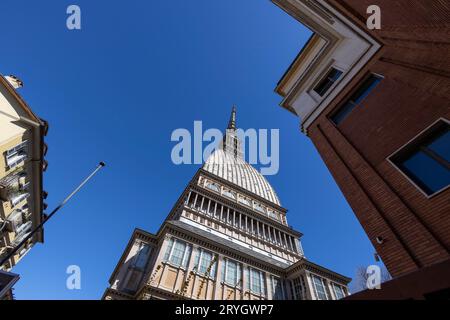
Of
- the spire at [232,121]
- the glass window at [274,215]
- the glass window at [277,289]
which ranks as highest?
the spire at [232,121]

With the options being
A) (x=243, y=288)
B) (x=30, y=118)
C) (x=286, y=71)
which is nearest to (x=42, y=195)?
(x=30, y=118)

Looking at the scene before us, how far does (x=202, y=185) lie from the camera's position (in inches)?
1602

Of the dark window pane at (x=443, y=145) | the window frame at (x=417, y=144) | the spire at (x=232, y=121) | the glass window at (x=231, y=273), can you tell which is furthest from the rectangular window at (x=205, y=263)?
the spire at (x=232, y=121)

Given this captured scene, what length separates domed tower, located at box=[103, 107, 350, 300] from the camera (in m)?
22.4

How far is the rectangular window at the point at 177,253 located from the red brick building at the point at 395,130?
19.2 metres

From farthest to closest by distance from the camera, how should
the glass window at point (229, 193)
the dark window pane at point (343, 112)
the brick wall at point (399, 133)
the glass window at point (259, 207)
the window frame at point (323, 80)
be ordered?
the glass window at point (259, 207)
the glass window at point (229, 193)
the window frame at point (323, 80)
the dark window pane at point (343, 112)
the brick wall at point (399, 133)

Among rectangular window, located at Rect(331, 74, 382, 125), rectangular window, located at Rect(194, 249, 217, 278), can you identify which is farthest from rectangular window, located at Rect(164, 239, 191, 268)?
rectangular window, located at Rect(331, 74, 382, 125)

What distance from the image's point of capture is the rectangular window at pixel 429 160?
23.4 ft

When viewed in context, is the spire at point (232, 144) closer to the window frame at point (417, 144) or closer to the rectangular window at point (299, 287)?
the rectangular window at point (299, 287)

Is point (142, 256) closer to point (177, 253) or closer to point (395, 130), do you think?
point (177, 253)

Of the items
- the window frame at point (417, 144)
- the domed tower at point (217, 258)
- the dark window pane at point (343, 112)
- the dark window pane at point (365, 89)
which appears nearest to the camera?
the window frame at point (417, 144)

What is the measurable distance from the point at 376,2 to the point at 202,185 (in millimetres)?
34456
